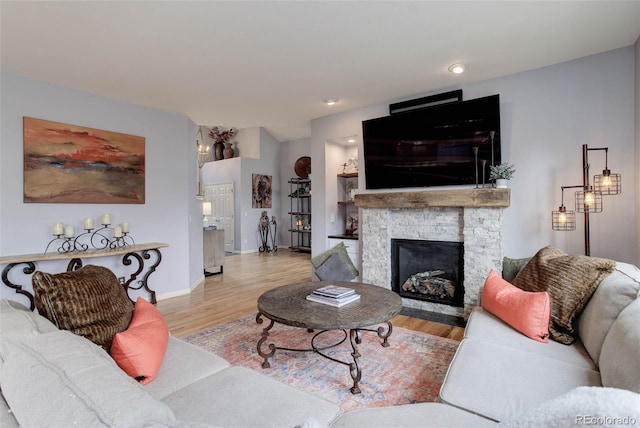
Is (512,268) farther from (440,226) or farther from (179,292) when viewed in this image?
(179,292)

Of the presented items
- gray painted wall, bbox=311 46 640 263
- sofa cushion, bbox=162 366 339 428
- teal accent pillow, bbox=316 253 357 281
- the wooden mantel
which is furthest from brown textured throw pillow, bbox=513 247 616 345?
teal accent pillow, bbox=316 253 357 281

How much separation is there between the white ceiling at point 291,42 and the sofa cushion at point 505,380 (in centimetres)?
216

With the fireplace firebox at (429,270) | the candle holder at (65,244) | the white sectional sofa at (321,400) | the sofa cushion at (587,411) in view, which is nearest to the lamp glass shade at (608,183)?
the white sectional sofa at (321,400)

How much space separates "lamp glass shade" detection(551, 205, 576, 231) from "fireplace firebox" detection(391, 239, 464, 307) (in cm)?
86

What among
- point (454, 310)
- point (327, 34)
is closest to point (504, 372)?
point (454, 310)

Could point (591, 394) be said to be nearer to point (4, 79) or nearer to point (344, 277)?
point (344, 277)

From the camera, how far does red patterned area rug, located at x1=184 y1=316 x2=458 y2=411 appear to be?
6.56 ft

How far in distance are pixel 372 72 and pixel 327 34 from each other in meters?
0.87

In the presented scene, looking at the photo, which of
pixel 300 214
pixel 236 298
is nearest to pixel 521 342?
pixel 236 298

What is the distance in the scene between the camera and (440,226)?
3650 mm

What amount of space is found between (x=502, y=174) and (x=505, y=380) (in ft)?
7.57

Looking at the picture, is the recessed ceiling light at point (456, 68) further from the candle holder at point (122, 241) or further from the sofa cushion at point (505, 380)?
the candle holder at point (122, 241)

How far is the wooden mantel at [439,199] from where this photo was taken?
313cm

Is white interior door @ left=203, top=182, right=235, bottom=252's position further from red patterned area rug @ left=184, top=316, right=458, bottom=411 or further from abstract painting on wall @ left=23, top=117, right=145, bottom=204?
red patterned area rug @ left=184, top=316, right=458, bottom=411
